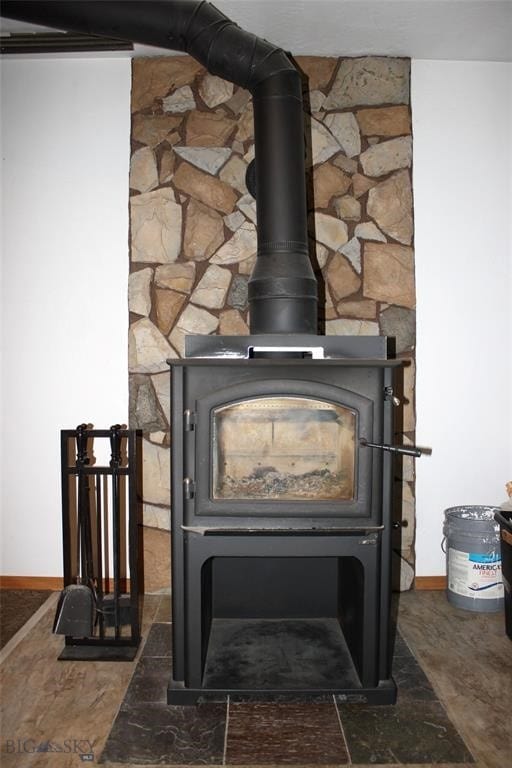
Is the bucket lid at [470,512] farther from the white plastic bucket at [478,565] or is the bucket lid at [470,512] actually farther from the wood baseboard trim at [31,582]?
the wood baseboard trim at [31,582]

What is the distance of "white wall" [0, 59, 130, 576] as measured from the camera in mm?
2361

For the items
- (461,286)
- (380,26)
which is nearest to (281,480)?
(461,286)

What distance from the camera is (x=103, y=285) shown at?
238 cm

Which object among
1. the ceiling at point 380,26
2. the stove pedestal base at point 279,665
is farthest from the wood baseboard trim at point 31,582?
the ceiling at point 380,26

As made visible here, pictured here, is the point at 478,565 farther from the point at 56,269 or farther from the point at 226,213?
the point at 56,269

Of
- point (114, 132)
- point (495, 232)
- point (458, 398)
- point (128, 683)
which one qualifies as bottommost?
point (128, 683)

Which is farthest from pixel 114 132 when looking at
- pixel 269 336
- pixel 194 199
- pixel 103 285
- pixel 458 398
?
pixel 458 398

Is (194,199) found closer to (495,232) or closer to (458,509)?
(495,232)

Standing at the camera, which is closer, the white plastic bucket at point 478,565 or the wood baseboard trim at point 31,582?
the white plastic bucket at point 478,565

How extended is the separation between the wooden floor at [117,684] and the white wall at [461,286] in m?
0.42

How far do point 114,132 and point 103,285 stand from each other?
63 centimetres

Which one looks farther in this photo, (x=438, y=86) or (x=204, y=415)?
(x=438, y=86)

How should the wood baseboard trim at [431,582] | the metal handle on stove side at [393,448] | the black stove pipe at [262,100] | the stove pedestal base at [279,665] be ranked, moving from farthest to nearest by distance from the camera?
the wood baseboard trim at [431,582], the black stove pipe at [262,100], the stove pedestal base at [279,665], the metal handle on stove side at [393,448]

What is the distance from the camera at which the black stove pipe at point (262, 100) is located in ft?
5.88
